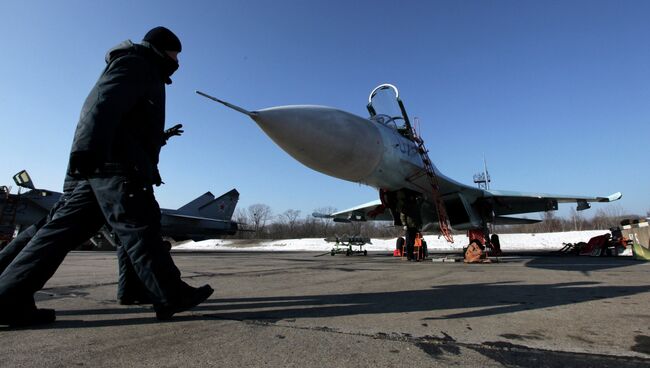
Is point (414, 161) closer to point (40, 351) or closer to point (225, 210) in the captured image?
point (40, 351)

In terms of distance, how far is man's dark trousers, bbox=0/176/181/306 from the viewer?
1985 millimetres

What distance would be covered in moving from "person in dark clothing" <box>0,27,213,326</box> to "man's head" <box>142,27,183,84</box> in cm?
13

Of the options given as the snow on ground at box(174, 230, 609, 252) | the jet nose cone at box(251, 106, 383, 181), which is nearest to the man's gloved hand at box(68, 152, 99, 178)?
the jet nose cone at box(251, 106, 383, 181)

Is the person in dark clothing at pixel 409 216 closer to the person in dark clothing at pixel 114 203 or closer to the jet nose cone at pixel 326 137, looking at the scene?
the jet nose cone at pixel 326 137

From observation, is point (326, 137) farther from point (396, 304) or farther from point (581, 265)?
point (581, 265)

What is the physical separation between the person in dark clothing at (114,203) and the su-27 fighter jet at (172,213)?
1018 cm

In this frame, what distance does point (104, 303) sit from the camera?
2686mm

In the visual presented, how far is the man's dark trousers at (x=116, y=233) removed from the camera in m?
1.99

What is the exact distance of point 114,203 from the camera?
6.82ft

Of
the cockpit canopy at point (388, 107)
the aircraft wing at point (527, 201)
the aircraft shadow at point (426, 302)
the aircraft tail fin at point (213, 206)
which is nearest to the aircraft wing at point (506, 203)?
the aircraft wing at point (527, 201)

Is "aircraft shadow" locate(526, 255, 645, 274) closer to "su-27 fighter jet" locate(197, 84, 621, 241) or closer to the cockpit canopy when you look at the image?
"su-27 fighter jet" locate(197, 84, 621, 241)

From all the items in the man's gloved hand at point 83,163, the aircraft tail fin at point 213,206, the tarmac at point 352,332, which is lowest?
the tarmac at point 352,332

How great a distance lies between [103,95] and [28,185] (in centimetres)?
1985

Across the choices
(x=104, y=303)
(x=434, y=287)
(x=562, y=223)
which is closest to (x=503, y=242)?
(x=434, y=287)
